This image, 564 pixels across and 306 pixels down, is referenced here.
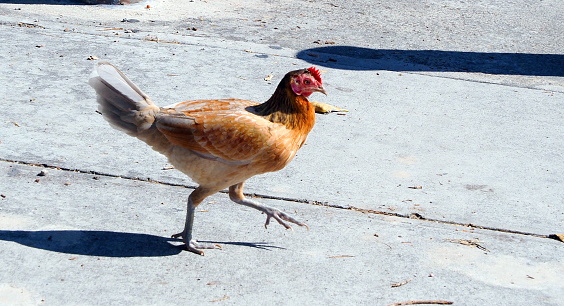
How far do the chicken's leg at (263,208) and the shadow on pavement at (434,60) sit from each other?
3.60 metres

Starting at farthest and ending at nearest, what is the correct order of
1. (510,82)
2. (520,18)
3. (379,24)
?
(520,18) → (379,24) → (510,82)

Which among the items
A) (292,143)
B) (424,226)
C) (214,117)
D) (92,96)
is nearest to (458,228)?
(424,226)

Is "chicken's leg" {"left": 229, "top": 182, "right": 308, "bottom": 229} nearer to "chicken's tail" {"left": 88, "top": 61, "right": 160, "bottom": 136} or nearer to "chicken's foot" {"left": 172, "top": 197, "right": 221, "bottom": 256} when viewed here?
"chicken's foot" {"left": 172, "top": 197, "right": 221, "bottom": 256}

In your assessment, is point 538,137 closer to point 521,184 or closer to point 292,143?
point 521,184

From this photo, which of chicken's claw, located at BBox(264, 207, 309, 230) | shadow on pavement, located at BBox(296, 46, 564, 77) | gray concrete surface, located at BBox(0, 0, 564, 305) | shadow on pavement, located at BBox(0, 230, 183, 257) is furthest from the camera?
shadow on pavement, located at BBox(296, 46, 564, 77)

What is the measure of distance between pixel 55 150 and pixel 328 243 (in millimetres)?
2320

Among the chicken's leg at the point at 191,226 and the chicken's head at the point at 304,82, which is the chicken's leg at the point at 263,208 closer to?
the chicken's leg at the point at 191,226

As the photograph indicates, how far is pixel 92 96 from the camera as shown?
6637 mm

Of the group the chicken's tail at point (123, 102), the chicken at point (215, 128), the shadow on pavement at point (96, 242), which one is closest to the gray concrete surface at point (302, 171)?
the shadow on pavement at point (96, 242)

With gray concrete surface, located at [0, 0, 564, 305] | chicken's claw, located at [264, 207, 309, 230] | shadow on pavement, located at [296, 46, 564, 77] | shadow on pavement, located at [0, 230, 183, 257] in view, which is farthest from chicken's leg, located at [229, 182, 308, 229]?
shadow on pavement, located at [296, 46, 564, 77]

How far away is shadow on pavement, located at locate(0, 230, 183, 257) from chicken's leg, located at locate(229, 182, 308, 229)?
1.64ft

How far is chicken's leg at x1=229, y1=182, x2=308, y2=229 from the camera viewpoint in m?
4.57

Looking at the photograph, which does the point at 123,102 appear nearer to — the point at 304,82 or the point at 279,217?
the point at 304,82

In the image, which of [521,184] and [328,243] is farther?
[521,184]
